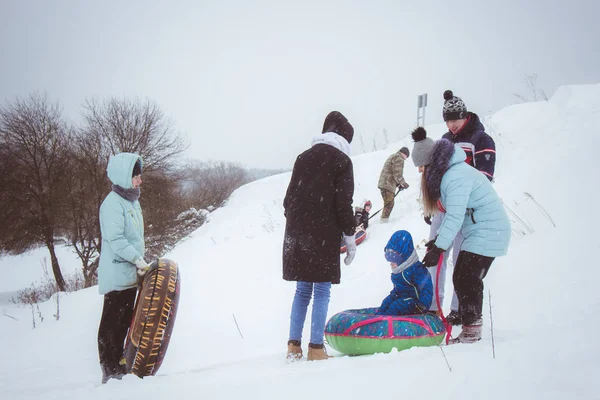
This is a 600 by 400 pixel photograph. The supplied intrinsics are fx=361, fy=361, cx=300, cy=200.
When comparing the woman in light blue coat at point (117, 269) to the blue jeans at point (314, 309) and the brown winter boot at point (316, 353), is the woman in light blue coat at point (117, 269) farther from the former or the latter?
the brown winter boot at point (316, 353)

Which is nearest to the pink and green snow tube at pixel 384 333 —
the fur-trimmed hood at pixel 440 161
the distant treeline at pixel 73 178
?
the fur-trimmed hood at pixel 440 161

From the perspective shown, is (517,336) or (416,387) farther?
(517,336)

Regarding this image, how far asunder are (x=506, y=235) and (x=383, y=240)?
16.0 feet

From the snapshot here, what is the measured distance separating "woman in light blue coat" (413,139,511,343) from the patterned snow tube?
2088mm

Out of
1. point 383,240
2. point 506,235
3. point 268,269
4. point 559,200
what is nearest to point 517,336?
point 506,235

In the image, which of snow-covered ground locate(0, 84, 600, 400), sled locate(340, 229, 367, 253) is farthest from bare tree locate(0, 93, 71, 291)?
sled locate(340, 229, 367, 253)

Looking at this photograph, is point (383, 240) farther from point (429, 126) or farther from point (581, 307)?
point (429, 126)

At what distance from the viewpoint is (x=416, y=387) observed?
1.77 meters

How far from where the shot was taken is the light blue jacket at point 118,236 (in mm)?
3006

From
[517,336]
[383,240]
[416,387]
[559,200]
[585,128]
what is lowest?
[383,240]

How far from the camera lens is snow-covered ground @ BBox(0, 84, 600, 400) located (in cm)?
188

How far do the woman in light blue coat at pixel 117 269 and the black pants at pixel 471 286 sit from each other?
103 inches

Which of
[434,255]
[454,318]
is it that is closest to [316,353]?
[434,255]

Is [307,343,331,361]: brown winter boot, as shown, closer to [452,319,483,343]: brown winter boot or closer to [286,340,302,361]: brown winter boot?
[286,340,302,361]: brown winter boot
